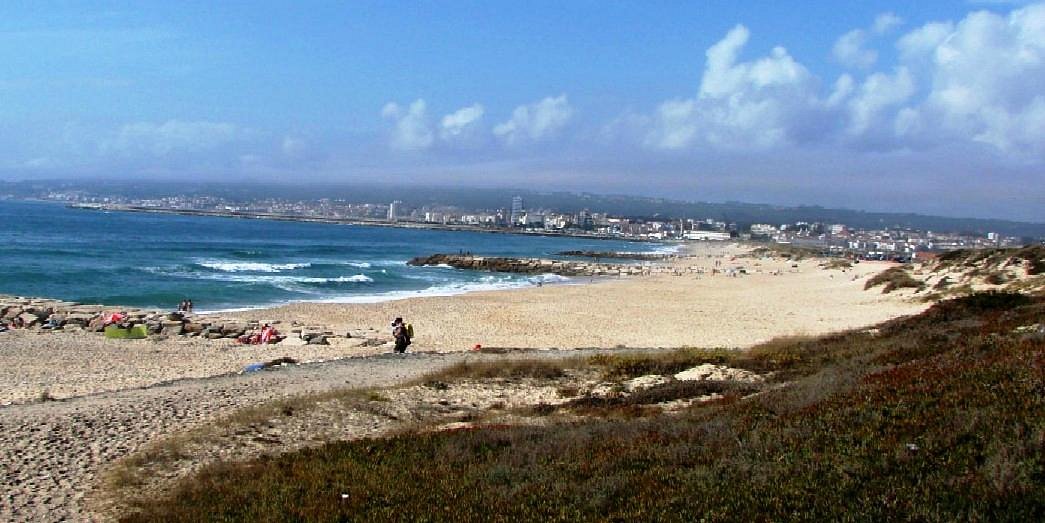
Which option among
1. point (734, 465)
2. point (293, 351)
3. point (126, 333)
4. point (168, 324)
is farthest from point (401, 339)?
point (734, 465)

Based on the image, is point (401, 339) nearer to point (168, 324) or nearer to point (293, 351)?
point (293, 351)

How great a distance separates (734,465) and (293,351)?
17.2 m

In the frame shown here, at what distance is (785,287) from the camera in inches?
1957

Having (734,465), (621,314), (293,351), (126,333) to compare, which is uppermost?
(734,465)

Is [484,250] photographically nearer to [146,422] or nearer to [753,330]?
[753,330]

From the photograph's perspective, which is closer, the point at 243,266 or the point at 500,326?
the point at 500,326

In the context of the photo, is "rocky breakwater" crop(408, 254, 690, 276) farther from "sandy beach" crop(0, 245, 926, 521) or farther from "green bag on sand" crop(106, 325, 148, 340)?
"green bag on sand" crop(106, 325, 148, 340)

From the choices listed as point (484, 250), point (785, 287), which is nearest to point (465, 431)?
point (785, 287)

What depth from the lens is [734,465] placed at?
6.79 metres

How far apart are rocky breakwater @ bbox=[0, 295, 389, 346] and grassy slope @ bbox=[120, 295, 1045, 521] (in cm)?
1547

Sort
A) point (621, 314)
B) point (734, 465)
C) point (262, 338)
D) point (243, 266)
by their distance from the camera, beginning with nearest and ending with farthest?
point (734, 465), point (262, 338), point (621, 314), point (243, 266)

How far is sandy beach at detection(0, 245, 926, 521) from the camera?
393 inches

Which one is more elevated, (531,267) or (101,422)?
(101,422)

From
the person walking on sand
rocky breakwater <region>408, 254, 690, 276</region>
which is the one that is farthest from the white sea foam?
the person walking on sand
